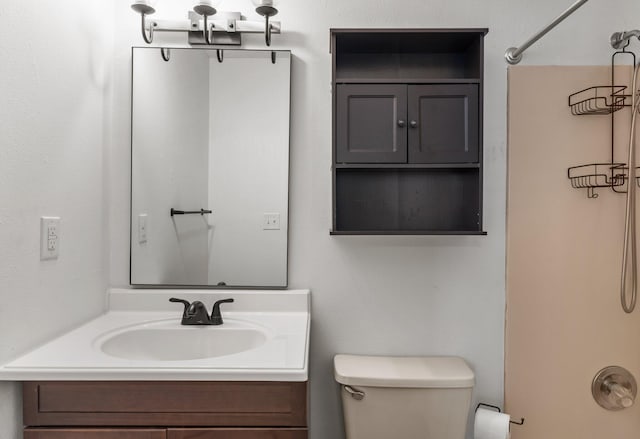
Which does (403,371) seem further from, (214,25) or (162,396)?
(214,25)

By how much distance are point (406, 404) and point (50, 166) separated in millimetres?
1345

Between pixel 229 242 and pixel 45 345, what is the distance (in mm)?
656

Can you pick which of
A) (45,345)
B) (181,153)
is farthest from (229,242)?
(45,345)

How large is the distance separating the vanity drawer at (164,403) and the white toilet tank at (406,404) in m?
0.44

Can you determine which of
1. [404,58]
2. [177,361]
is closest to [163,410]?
[177,361]

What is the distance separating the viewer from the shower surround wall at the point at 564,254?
1633 mm

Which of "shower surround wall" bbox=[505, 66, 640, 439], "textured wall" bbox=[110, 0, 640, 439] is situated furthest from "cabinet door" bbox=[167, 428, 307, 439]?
"shower surround wall" bbox=[505, 66, 640, 439]

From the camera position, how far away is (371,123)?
4.98ft

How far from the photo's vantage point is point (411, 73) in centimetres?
167

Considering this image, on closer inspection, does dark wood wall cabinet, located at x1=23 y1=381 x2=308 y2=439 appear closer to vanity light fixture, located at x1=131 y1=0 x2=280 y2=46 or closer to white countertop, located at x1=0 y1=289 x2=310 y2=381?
white countertop, located at x1=0 y1=289 x2=310 y2=381

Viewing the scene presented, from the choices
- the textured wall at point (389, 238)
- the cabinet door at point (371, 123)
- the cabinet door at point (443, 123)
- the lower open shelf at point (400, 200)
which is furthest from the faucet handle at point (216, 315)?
the cabinet door at point (443, 123)

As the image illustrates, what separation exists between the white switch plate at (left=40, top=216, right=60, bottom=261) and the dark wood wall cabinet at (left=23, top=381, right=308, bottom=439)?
1.17 ft

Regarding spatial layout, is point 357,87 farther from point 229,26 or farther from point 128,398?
point 128,398

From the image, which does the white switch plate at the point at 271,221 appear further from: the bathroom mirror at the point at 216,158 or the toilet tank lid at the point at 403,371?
the toilet tank lid at the point at 403,371
